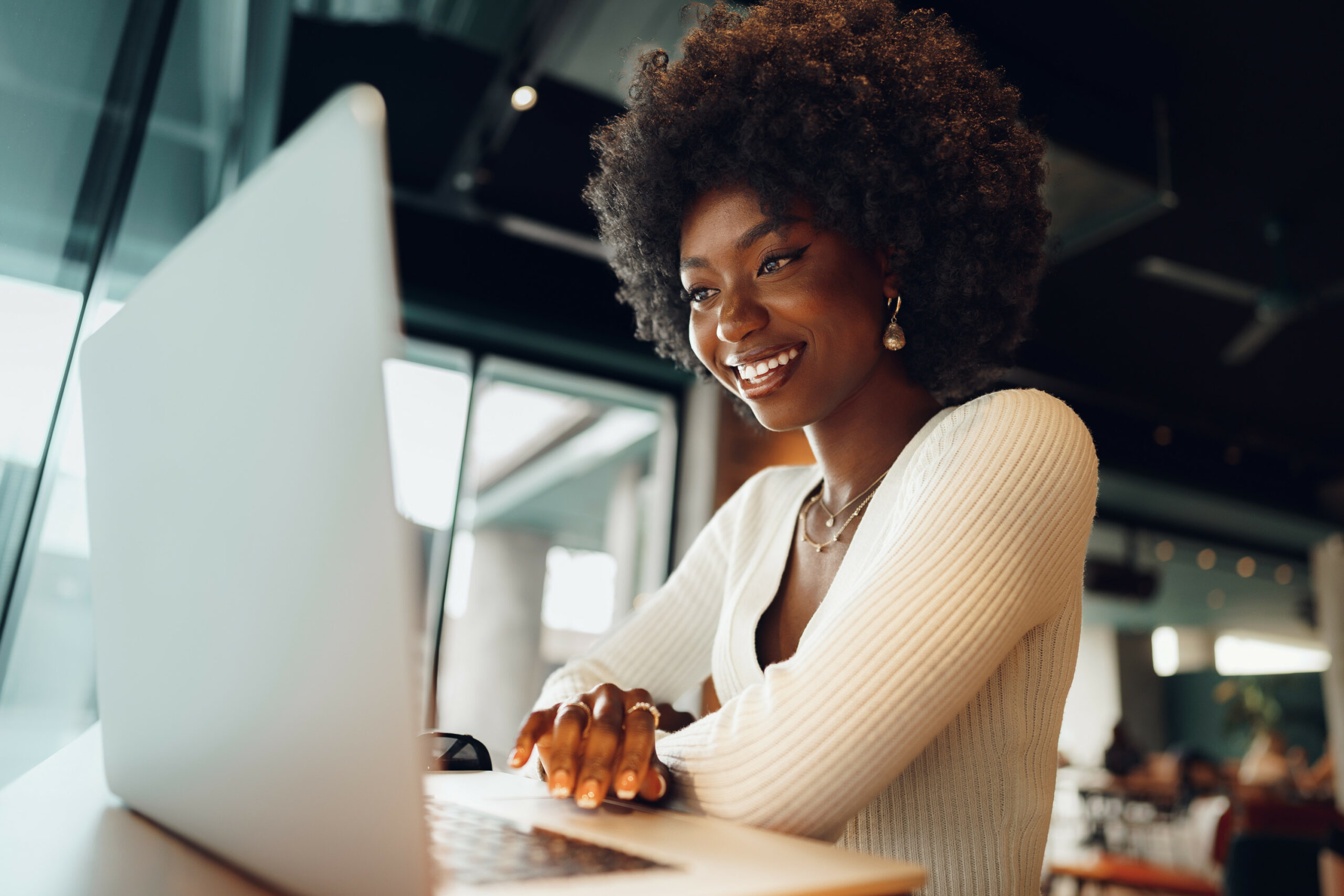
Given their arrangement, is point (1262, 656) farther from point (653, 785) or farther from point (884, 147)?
point (653, 785)

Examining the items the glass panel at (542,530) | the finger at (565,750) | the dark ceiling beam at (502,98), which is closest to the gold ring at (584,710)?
the finger at (565,750)

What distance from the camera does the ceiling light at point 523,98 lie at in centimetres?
319

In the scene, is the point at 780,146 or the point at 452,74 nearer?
the point at 780,146

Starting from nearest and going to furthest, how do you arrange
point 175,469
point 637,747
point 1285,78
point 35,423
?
1. point 175,469
2. point 637,747
3. point 35,423
4. point 1285,78

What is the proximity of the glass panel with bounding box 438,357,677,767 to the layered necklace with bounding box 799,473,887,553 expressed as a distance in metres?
3.24

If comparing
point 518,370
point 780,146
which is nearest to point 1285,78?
point 780,146

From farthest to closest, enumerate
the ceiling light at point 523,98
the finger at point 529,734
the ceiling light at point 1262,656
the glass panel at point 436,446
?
the ceiling light at point 1262,656, the glass panel at point 436,446, the ceiling light at point 523,98, the finger at point 529,734

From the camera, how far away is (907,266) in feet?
4.11

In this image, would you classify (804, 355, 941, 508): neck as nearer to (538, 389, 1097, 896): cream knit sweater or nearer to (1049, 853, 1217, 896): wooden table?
(538, 389, 1097, 896): cream knit sweater

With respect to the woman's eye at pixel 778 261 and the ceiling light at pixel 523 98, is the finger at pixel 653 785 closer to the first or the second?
the woman's eye at pixel 778 261

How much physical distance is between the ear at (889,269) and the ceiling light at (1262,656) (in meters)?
16.7

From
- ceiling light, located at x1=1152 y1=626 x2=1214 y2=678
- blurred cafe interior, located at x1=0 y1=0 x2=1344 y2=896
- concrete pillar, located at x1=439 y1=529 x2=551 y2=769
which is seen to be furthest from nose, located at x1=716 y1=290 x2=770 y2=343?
ceiling light, located at x1=1152 y1=626 x2=1214 y2=678

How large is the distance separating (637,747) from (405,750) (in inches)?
15.7

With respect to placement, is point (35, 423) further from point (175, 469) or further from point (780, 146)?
point (780, 146)
